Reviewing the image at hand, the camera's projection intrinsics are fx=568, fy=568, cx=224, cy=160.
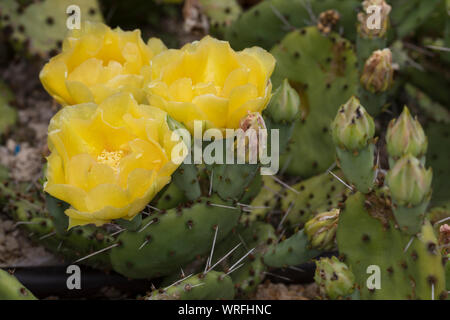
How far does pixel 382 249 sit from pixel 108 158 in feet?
1.52

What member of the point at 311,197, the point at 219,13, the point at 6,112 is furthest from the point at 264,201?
the point at 6,112

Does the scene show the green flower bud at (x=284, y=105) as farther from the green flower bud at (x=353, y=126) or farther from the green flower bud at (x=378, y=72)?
the green flower bud at (x=378, y=72)

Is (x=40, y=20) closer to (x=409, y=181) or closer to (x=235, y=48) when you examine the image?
(x=235, y=48)

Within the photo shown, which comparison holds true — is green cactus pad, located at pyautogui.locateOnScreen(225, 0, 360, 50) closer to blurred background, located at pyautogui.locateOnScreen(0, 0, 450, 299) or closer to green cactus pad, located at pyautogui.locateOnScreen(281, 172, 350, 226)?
blurred background, located at pyautogui.locateOnScreen(0, 0, 450, 299)

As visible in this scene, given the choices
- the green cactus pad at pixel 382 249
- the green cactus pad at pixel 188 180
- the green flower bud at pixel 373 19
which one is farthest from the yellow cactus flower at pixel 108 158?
the green flower bud at pixel 373 19

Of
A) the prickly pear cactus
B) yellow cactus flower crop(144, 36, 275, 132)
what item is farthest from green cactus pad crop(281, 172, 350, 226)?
the prickly pear cactus

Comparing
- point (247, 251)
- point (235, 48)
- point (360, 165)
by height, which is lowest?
point (247, 251)

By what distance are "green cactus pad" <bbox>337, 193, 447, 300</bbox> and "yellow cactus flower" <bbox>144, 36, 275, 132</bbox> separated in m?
0.24

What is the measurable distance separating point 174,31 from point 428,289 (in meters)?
1.34

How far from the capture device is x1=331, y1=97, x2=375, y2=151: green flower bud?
83 cm

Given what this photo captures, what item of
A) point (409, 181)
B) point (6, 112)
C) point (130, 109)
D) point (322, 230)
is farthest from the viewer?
point (6, 112)

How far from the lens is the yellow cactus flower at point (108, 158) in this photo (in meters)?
0.78

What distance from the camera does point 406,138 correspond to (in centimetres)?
77

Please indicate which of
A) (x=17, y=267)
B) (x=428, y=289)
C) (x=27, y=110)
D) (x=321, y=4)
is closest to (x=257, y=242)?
(x=428, y=289)
